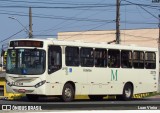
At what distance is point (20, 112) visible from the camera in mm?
10578

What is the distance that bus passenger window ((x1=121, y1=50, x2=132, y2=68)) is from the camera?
2512 centimetres

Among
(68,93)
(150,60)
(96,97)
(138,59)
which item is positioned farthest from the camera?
(150,60)

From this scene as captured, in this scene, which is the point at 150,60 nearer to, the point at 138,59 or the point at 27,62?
the point at 138,59

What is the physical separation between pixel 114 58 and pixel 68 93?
3.78 m

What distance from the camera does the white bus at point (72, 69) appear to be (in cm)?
2094

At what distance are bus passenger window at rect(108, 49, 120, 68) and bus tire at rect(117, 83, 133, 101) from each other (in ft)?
4.76

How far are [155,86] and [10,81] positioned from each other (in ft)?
32.2

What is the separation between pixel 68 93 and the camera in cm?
2195

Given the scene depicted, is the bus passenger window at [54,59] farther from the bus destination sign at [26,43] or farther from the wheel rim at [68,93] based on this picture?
the wheel rim at [68,93]

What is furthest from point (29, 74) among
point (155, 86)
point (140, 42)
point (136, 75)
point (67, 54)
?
point (140, 42)

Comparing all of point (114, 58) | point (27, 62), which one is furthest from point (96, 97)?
point (27, 62)

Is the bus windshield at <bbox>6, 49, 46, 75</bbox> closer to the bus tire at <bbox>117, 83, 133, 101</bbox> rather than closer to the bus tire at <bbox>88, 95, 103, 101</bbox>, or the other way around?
the bus tire at <bbox>88, 95, 103, 101</bbox>

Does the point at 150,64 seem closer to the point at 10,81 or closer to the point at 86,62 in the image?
the point at 86,62

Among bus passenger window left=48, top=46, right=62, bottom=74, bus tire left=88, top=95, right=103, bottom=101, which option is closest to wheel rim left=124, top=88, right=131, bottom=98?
bus tire left=88, top=95, right=103, bottom=101
